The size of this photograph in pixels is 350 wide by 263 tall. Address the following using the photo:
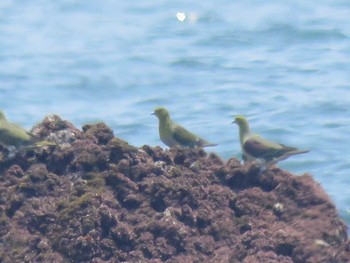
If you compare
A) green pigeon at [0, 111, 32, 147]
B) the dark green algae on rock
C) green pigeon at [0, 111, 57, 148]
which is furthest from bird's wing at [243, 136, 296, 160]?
green pigeon at [0, 111, 32, 147]

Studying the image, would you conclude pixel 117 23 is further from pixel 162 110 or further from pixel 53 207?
pixel 53 207

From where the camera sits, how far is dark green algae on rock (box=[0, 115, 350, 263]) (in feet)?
26.8

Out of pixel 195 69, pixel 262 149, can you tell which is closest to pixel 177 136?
pixel 262 149

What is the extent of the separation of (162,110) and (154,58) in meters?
12.1

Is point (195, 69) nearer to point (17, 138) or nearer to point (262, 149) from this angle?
point (262, 149)

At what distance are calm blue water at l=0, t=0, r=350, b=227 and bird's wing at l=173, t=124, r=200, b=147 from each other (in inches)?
162

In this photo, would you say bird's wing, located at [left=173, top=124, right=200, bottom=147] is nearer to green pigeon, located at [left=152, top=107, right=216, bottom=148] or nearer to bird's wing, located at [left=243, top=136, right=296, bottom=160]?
green pigeon, located at [left=152, top=107, right=216, bottom=148]

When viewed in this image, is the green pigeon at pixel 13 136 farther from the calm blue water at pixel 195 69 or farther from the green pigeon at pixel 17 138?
the calm blue water at pixel 195 69

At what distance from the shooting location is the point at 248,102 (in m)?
20.1

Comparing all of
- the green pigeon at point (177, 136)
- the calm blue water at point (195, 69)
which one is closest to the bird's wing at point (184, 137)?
the green pigeon at point (177, 136)

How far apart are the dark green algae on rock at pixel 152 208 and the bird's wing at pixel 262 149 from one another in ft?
2.62

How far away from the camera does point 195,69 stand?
2269cm

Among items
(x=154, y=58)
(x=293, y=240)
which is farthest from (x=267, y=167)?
(x=154, y=58)

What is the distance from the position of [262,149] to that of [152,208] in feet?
6.21
